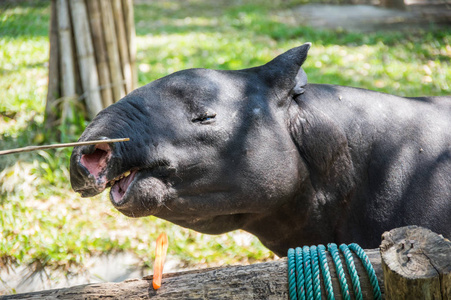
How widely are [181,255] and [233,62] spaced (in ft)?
16.4

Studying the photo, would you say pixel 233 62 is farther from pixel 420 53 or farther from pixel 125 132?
pixel 125 132

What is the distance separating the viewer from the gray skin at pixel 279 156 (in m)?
2.92

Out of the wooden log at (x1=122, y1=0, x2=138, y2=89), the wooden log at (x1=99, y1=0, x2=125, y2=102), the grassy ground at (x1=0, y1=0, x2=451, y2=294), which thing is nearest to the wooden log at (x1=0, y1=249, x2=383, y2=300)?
the grassy ground at (x1=0, y1=0, x2=451, y2=294)

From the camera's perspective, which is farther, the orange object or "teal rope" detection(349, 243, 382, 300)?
the orange object

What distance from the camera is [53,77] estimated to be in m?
6.61

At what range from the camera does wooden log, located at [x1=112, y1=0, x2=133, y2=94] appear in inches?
254

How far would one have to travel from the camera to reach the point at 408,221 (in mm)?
3303

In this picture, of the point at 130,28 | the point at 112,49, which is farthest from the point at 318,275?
the point at 130,28

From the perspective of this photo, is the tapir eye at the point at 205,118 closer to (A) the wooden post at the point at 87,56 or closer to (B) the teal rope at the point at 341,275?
→ (B) the teal rope at the point at 341,275

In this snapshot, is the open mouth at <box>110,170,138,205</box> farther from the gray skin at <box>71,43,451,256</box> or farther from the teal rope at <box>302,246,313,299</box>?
the teal rope at <box>302,246,313,299</box>

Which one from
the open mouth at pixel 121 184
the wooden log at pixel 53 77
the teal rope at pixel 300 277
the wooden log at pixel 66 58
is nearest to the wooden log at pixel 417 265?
the teal rope at pixel 300 277

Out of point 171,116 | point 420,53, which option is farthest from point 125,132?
point 420,53

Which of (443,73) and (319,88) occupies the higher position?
(319,88)

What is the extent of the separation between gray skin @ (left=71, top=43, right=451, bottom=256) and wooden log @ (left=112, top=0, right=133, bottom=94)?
11.7 feet
